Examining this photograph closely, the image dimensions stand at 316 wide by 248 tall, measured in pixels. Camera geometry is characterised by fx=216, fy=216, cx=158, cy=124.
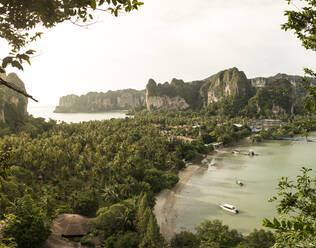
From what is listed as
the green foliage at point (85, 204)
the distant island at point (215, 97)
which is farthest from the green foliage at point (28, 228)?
the distant island at point (215, 97)

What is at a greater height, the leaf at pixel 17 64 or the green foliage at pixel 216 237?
the leaf at pixel 17 64

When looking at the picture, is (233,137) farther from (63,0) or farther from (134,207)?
(63,0)

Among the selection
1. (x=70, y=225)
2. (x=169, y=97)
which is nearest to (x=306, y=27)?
(x=70, y=225)

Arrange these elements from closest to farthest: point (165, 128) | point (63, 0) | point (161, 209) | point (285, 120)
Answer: point (63, 0) < point (161, 209) < point (165, 128) < point (285, 120)

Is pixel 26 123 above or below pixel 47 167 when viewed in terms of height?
above

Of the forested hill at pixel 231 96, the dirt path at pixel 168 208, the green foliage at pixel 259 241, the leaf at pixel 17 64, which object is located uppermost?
the forested hill at pixel 231 96

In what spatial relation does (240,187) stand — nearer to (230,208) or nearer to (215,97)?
(230,208)

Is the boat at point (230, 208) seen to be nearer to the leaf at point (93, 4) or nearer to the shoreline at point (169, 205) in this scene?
the shoreline at point (169, 205)

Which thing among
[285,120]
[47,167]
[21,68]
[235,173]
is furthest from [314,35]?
[285,120]
